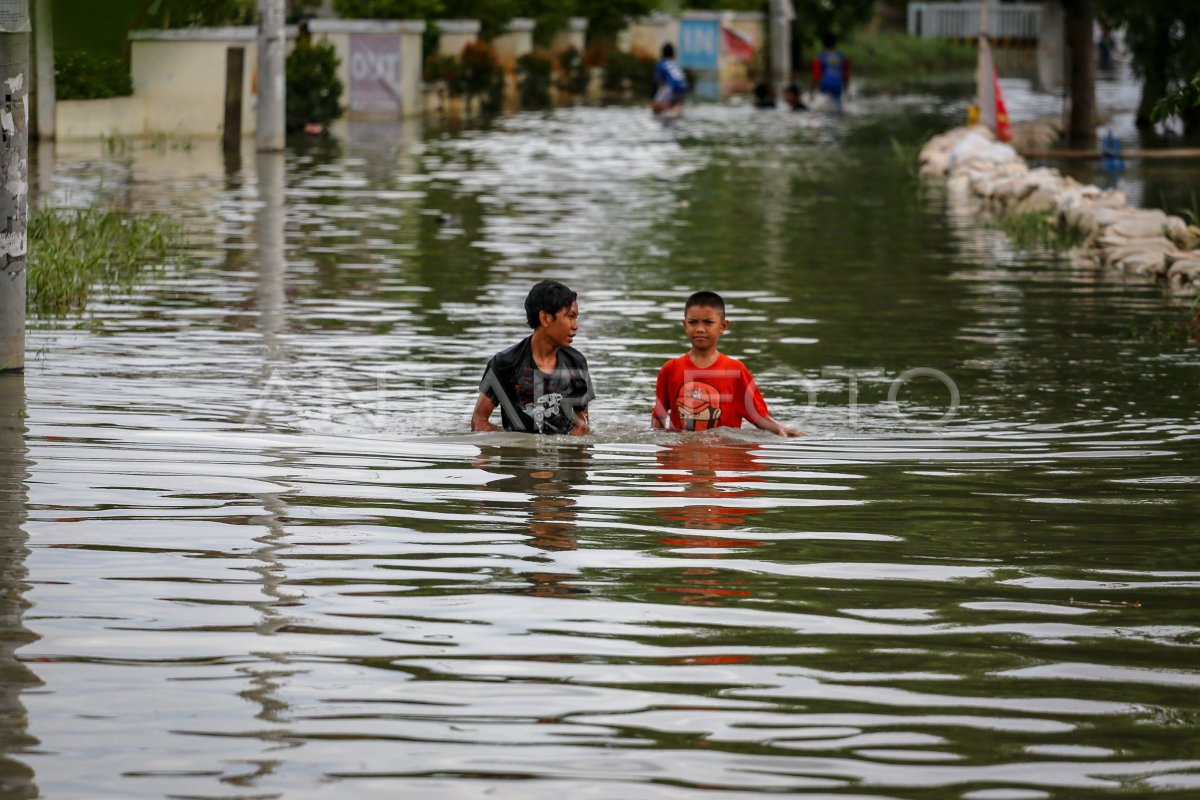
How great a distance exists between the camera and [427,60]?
45875 mm

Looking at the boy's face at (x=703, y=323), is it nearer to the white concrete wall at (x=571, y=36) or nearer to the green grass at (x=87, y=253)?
the green grass at (x=87, y=253)

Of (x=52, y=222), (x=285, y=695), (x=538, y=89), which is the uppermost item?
(x=538, y=89)

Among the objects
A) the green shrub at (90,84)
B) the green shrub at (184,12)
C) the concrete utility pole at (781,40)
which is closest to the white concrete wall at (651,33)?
the concrete utility pole at (781,40)

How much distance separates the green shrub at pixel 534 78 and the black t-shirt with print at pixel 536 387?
40.3 meters

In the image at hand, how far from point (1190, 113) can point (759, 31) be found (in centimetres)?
3671

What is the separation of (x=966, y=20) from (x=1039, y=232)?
57330mm

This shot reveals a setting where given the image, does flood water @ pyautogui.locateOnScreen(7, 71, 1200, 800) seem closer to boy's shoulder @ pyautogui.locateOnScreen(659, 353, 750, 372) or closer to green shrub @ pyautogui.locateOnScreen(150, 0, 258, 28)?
boy's shoulder @ pyautogui.locateOnScreen(659, 353, 750, 372)

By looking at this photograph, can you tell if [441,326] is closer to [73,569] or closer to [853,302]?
[853,302]

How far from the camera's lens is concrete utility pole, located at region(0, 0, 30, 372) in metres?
11.0

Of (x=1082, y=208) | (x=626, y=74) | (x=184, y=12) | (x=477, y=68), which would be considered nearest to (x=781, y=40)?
(x=626, y=74)

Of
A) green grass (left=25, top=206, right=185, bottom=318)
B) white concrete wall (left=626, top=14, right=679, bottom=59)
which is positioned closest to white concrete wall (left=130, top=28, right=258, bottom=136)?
green grass (left=25, top=206, right=185, bottom=318)

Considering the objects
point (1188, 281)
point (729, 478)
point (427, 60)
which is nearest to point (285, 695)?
point (729, 478)

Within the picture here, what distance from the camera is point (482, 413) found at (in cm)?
998

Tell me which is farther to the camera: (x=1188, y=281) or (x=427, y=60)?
(x=427, y=60)
